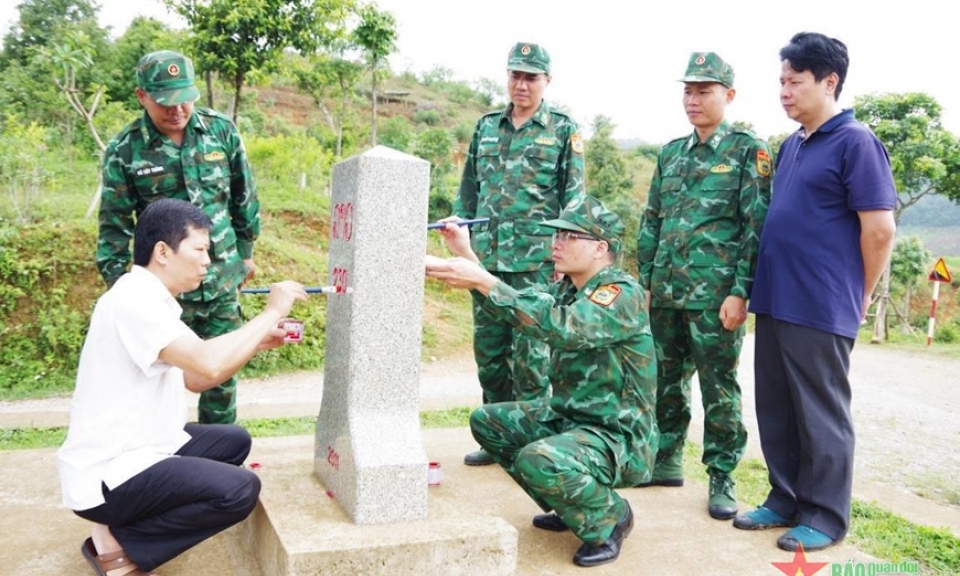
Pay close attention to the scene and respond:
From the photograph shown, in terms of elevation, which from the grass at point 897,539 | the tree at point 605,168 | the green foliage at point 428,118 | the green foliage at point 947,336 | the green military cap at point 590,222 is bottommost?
the green foliage at point 947,336

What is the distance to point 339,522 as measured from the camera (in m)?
2.62

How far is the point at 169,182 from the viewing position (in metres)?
3.49

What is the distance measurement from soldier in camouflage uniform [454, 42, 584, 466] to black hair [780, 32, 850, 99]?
3.83 ft

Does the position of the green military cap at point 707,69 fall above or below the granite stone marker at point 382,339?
above

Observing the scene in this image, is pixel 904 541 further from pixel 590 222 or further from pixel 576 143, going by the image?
pixel 576 143

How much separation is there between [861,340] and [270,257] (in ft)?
38.8

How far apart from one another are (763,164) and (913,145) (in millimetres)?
13408

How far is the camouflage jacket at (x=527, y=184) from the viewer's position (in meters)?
3.88

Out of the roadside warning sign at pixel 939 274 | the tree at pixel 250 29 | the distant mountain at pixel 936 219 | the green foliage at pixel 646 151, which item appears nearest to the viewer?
the tree at pixel 250 29

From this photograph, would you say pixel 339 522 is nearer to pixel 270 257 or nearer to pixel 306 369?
pixel 306 369

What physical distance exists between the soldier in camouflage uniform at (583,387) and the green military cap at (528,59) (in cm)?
112

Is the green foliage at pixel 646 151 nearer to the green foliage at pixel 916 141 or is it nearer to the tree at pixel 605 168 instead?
the tree at pixel 605 168

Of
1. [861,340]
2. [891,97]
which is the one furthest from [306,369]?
[891,97]

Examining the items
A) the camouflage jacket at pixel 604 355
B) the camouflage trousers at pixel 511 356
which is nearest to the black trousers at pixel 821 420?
the camouflage jacket at pixel 604 355
